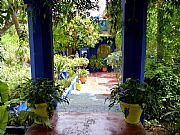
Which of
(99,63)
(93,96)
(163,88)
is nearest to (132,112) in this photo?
(163,88)

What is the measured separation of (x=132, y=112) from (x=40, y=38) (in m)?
1.70

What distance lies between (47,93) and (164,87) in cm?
221

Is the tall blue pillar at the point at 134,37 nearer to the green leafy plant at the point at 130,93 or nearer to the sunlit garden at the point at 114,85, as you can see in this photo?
the sunlit garden at the point at 114,85

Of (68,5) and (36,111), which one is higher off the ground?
(68,5)

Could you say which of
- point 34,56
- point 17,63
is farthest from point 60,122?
point 17,63

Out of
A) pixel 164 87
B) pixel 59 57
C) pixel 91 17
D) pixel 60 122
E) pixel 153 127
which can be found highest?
pixel 91 17

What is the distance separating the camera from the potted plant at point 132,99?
2740mm

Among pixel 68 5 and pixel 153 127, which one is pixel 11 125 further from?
pixel 153 127

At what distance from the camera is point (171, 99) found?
3.87 metres

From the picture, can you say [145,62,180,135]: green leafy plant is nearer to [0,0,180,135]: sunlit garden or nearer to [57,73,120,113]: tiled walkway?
[0,0,180,135]: sunlit garden

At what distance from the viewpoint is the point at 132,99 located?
2.76m

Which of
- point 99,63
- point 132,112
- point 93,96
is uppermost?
point 99,63

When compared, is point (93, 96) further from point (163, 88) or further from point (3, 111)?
point (3, 111)

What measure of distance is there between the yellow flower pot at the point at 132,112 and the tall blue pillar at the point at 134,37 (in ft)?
2.13
